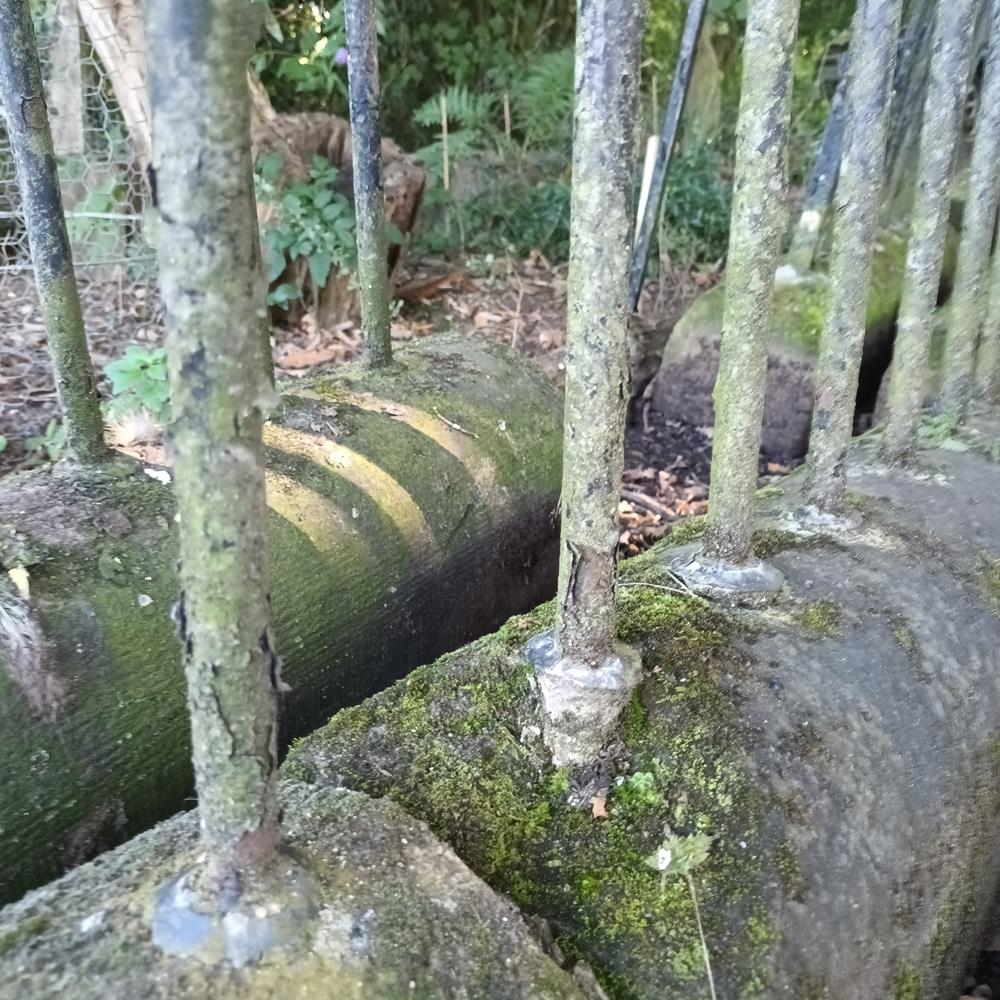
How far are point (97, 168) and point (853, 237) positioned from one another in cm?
421

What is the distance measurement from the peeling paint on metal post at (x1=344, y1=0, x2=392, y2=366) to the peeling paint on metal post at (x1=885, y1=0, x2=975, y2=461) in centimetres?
134

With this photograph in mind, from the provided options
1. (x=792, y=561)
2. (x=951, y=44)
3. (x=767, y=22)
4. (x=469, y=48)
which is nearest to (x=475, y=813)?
(x=792, y=561)

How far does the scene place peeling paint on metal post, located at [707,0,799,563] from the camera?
1.57 m

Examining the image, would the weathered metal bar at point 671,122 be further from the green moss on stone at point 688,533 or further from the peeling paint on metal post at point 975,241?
the green moss on stone at point 688,533

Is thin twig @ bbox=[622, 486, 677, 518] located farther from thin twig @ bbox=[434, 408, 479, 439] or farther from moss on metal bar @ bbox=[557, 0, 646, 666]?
moss on metal bar @ bbox=[557, 0, 646, 666]

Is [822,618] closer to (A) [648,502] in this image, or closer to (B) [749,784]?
(B) [749,784]

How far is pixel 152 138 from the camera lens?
0.73m

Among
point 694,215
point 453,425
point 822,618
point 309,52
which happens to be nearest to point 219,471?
point 822,618

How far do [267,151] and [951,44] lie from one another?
362 centimetres

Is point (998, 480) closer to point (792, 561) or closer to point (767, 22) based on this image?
point (792, 561)

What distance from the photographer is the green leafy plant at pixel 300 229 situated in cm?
477

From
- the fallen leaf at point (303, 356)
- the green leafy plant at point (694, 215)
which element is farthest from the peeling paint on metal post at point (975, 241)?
the green leafy plant at point (694, 215)

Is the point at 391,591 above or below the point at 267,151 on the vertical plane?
below

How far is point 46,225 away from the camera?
1.84m
